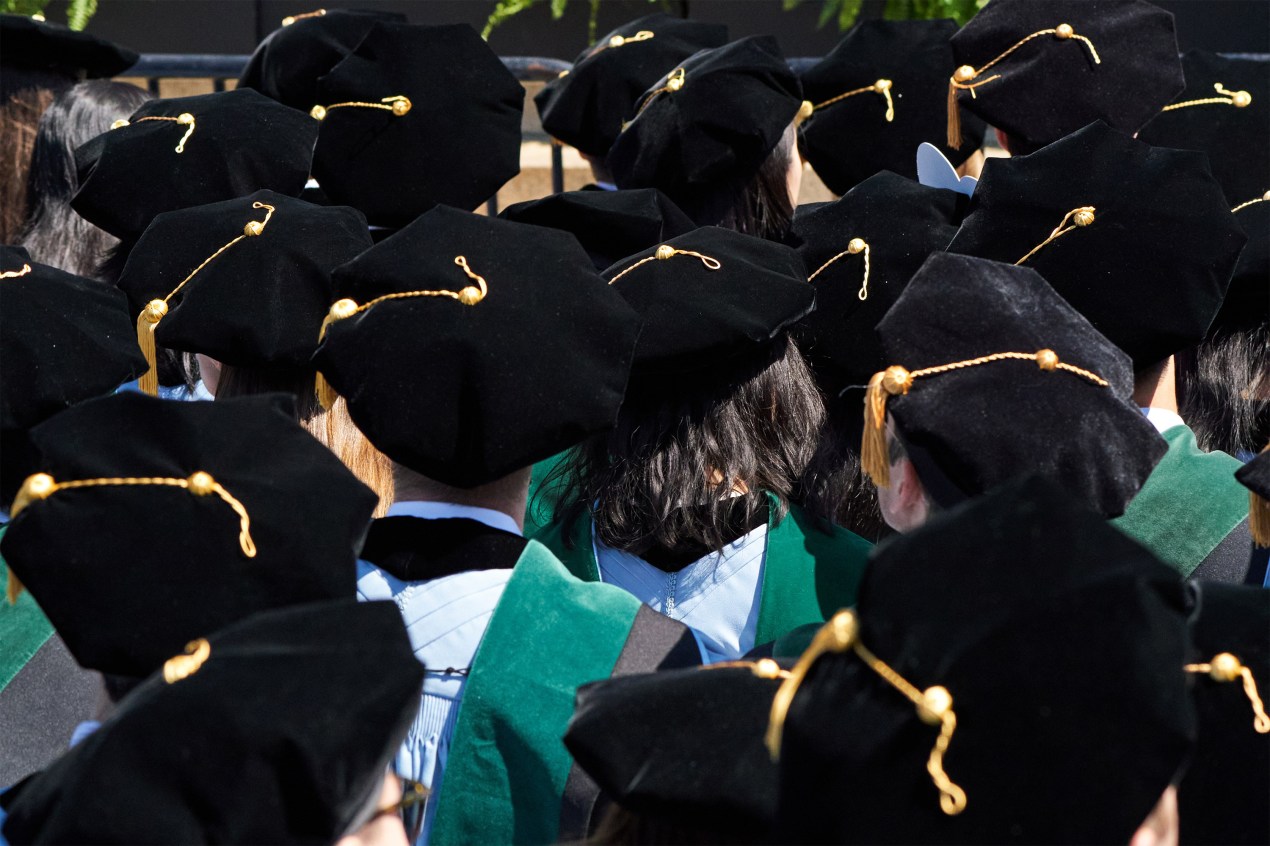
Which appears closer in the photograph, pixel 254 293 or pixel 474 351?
pixel 474 351

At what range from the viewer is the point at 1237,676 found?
151cm

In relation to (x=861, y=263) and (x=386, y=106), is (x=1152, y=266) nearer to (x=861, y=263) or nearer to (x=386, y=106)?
(x=861, y=263)

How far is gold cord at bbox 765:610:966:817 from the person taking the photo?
1248 mm

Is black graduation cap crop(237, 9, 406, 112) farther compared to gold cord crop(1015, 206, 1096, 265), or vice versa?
black graduation cap crop(237, 9, 406, 112)

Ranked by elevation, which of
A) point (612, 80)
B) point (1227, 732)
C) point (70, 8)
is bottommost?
point (70, 8)

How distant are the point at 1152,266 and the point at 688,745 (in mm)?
1322

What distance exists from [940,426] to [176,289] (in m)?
1.46

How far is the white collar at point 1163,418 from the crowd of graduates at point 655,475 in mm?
29

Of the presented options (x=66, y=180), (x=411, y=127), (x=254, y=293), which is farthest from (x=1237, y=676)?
(x=66, y=180)

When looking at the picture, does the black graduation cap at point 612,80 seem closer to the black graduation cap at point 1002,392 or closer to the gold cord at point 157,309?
the gold cord at point 157,309

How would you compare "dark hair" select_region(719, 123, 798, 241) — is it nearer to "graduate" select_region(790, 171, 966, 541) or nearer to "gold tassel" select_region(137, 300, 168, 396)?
"graduate" select_region(790, 171, 966, 541)

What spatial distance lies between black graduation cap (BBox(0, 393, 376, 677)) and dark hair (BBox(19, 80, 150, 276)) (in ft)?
6.98

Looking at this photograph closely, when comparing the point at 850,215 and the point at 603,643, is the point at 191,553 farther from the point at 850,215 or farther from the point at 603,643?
the point at 850,215

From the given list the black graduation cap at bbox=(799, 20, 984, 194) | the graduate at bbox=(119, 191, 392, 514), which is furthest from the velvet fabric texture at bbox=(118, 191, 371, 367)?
the black graduation cap at bbox=(799, 20, 984, 194)
